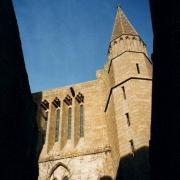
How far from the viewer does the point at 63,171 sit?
16.3 metres

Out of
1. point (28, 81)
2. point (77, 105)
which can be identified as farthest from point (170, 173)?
point (77, 105)

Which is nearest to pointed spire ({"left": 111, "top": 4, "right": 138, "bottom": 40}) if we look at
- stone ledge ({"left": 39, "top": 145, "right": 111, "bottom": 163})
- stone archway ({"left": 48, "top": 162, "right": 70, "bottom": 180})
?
stone ledge ({"left": 39, "top": 145, "right": 111, "bottom": 163})

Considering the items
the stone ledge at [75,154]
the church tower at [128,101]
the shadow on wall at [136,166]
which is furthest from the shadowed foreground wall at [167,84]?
the stone ledge at [75,154]

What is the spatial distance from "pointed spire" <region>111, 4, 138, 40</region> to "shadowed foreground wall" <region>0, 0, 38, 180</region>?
10.7 metres

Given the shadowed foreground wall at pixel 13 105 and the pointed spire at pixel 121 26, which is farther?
the pointed spire at pixel 121 26

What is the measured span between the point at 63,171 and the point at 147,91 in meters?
5.53

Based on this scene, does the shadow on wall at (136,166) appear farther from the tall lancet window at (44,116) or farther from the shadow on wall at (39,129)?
the tall lancet window at (44,116)

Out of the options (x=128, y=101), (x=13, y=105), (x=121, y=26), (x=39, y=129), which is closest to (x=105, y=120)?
(x=128, y=101)

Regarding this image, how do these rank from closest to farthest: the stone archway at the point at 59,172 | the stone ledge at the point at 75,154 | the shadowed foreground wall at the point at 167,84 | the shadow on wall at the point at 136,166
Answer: the shadowed foreground wall at the point at 167,84 < the shadow on wall at the point at 136,166 < the stone archway at the point at 59,172 < the stone ledge at the point at 75,154

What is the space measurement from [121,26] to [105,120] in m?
5.51

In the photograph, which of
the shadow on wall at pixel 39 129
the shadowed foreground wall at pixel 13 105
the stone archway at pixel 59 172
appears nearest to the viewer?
the shadowed foreground wall at pixel 13 105

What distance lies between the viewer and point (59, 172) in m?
16.4

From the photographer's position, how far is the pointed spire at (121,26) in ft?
61.4

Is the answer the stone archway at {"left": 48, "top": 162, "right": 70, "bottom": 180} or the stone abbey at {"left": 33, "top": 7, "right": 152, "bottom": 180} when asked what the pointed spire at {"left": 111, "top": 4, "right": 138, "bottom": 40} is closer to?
the stone abbey at {"left": 33, "top": 7, "right": 152, "bottom": 180}
